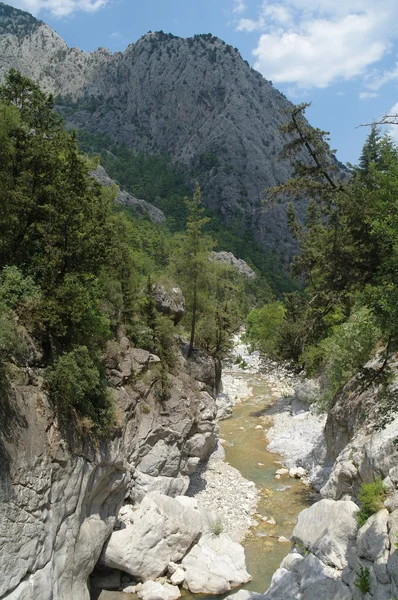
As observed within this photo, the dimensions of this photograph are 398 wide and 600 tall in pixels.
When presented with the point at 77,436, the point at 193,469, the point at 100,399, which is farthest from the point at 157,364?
the point at 77,436

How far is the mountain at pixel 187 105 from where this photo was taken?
14612 centimetres

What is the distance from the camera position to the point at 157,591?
14375mm

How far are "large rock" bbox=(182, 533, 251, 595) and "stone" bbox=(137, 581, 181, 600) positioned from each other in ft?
2.13

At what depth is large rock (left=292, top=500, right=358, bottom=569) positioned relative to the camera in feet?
44.1

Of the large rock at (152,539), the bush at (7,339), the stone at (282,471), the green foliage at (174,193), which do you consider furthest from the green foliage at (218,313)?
the green foliage at (174,193)

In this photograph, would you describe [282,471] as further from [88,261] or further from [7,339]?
[7,339]

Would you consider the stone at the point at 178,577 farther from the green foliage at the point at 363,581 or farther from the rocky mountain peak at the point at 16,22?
the rocky mountain peak at the point at 16,22

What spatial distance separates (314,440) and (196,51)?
172 metres

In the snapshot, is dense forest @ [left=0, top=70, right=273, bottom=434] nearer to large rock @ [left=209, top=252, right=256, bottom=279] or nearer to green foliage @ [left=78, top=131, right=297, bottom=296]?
green foliage @ [left=78, top=131, right=297, bottom=296]

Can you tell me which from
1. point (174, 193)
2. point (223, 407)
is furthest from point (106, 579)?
point (174, 193)

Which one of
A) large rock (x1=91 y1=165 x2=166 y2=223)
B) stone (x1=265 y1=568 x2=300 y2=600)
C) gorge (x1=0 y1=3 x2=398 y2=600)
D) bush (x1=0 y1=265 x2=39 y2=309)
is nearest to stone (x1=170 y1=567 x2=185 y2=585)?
gorge (x1=0 y1=3 x2=398 y2=600)

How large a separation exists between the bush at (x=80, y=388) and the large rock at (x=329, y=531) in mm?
8164

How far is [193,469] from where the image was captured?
74.2ft

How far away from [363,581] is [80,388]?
10.1 meters
